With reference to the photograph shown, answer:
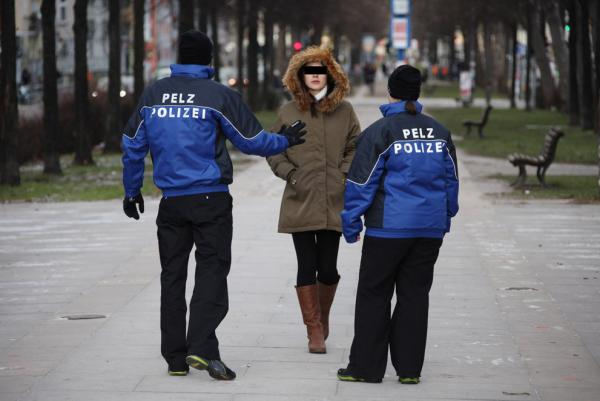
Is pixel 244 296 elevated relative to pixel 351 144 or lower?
lower

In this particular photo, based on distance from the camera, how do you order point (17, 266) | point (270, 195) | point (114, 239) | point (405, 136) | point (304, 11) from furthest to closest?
1. point (304, 11)
2. point (270, 195)
3. point (114, 239)
4. point (17, 266)
5. point (405, 136)

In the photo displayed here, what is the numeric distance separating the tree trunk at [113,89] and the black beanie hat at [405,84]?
22135mm

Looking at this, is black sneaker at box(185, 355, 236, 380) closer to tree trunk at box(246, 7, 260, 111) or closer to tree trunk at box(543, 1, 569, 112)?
tree trunk at box(543, 1, 569, 112)

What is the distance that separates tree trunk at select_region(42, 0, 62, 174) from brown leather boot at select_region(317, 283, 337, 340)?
51.6ft

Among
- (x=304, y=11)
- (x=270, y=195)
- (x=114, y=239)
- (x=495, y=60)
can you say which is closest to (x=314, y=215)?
(x=114, y=239)

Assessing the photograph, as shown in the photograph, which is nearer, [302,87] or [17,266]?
[302,87]

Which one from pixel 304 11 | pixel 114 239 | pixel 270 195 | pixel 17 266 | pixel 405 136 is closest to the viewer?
pixel 405 136

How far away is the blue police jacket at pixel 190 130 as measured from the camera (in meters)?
7.31

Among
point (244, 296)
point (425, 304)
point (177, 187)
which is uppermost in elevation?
point (177, 187)

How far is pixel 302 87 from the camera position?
26.6 ft

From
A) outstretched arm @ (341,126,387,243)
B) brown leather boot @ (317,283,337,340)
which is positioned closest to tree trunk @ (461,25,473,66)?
brown leather boot @ (317,283,337,340)

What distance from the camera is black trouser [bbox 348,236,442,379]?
7.29 m

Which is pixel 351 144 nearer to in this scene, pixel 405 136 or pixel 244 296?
pixel 405 136

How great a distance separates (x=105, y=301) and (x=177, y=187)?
2.94m
